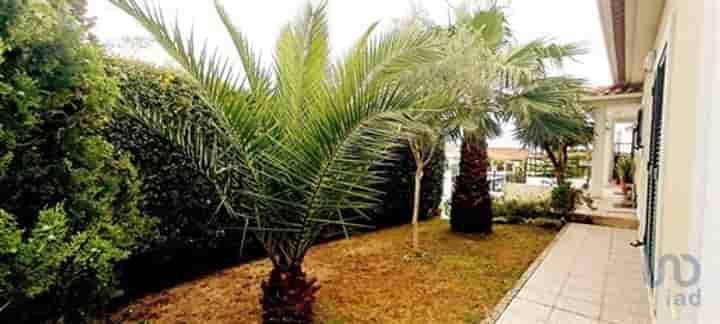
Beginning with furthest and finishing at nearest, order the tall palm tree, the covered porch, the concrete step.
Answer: the covered porch
the concrete step
the tall palm tree

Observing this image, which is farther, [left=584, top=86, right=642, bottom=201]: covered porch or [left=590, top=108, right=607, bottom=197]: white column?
[left=590, top=108, right=607, bottom=197]: white column

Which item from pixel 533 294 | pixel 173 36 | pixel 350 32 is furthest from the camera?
pixel 533 294

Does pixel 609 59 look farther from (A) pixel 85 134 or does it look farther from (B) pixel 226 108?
(A) pixel 85 134

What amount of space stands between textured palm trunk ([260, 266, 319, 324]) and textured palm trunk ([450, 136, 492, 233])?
4.21 m

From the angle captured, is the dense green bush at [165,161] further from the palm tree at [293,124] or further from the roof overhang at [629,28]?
the roof overhang at [629,28]

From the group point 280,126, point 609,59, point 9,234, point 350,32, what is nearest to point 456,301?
point 280,126

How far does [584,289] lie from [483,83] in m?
2.85

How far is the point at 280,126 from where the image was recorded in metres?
2.65

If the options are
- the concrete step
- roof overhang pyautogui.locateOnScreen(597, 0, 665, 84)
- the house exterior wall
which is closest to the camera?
the house exterior wall

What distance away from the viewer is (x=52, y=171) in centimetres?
187

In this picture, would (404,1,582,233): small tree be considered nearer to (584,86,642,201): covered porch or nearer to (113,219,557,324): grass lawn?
(113,219,557,324): grass lawn

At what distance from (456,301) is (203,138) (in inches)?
117

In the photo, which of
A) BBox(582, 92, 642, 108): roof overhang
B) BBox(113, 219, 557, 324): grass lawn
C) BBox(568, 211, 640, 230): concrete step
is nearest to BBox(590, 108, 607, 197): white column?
BBox(582, 92, 642, 108): roof overhang

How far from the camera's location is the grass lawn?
3.07 meters
